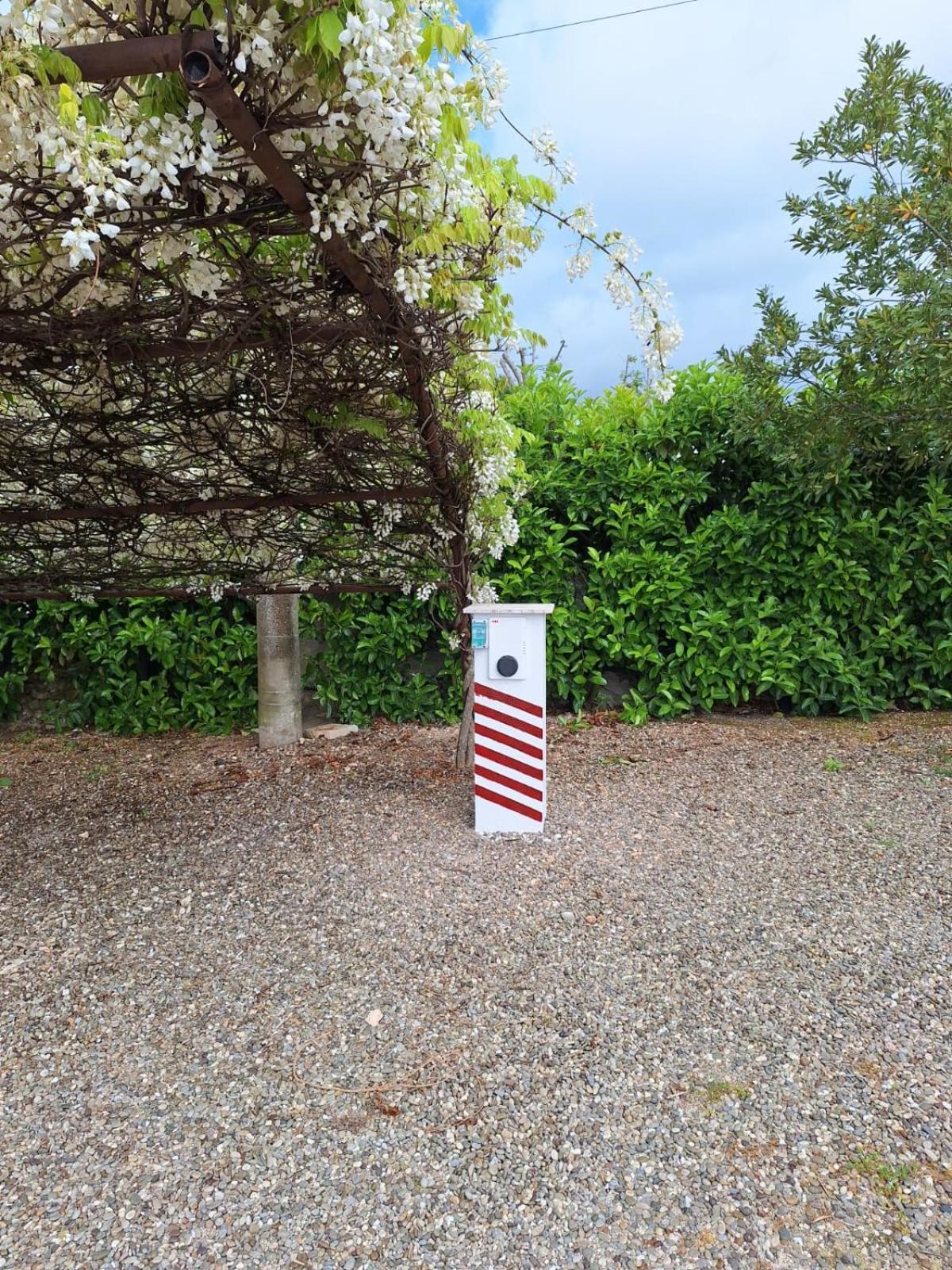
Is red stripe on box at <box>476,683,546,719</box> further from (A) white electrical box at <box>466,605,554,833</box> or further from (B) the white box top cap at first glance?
(B) the white box top cap

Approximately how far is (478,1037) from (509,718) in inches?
63.3

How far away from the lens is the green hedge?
5156mm

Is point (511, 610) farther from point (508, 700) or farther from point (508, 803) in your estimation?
point (508, 803)

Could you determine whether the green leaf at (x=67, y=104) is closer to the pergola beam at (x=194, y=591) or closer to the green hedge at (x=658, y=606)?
the pergola beam at (x=194, y=591)

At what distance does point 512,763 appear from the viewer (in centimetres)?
350

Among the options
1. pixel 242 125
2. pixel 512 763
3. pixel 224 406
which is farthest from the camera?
pixel 512 763

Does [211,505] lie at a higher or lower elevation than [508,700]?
higher

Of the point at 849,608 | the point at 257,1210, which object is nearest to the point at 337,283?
the point at 257,1210

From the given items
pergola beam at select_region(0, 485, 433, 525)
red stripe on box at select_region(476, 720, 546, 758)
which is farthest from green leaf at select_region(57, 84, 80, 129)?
red stripe on box at select_region(476, 720, 546, 758)

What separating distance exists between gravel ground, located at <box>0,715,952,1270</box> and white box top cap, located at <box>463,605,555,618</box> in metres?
1.07

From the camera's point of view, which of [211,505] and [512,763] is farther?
[211,505]

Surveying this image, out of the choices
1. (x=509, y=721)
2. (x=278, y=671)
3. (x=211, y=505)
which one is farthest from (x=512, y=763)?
(x=278, y=671)

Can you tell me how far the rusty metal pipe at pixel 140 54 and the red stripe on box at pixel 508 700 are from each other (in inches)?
99.9

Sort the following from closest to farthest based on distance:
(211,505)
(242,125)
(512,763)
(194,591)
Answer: (242,125), (512,763), (211,505), (194,591)
